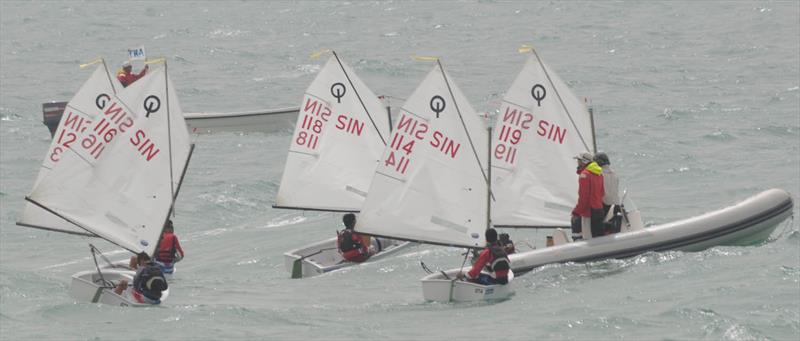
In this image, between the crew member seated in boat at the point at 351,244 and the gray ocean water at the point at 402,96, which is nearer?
the gray ocean water at the point at 402,96

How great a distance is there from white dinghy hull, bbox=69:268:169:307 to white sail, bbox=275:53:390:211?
603 cm

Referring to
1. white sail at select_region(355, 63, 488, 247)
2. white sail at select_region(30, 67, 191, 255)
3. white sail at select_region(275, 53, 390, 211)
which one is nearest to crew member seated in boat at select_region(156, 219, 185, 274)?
white sail at select_region(30, 67, 191, 255)

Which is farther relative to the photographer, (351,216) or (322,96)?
(322,96)

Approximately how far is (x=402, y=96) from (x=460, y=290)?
2769cm

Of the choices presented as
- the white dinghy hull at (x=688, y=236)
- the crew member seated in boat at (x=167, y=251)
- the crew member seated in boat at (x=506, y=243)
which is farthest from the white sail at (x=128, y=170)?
the white dinghy hull at (x=688, y=236)

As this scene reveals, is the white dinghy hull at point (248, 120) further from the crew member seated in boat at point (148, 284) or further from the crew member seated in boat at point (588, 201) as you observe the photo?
the crew member seated in boat at point (148, 284)

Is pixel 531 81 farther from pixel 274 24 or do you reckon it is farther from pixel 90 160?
pixel 274 24

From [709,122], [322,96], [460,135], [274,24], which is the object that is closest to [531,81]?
[460,135]

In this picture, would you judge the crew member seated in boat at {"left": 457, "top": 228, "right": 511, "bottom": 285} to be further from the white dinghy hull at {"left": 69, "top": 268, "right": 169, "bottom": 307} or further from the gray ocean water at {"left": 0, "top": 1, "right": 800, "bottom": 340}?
the white dinghy hull at {"left": 69, "top": 268, "right": 169, "bottom": 307}

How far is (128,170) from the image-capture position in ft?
77.7

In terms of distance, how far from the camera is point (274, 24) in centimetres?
7338

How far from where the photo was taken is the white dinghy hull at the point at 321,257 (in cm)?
2570

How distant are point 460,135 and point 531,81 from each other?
301cm

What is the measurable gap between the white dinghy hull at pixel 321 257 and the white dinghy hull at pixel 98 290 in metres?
3.48
